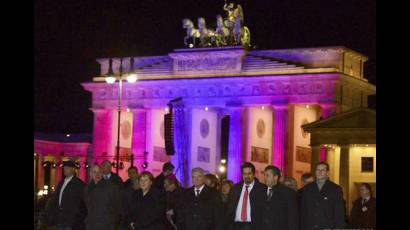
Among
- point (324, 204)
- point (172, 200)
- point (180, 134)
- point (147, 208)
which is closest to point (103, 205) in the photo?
point (147, 208)

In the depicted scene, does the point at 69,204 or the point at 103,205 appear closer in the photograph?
the point at 103,205

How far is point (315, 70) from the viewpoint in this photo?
68.5 metres

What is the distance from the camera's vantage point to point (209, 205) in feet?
56.3

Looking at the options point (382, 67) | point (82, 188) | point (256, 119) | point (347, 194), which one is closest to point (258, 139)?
point (256, 119)

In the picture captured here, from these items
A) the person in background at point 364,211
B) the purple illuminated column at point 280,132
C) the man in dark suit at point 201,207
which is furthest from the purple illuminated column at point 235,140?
the man in dark suit at point 201,207

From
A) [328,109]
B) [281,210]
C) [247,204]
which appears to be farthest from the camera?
[328,109]

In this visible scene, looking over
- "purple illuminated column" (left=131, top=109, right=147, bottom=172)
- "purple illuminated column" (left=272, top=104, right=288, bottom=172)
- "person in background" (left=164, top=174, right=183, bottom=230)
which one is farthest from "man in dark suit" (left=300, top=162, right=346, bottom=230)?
"purple illuminated column" (left=131, top=109, right=147, bottom=172)

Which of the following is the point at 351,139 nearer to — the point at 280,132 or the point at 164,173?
the point at 164,173

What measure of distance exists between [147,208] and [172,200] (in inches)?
107

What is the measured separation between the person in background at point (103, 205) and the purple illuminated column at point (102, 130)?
197 ft

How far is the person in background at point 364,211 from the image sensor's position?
56.3 ft

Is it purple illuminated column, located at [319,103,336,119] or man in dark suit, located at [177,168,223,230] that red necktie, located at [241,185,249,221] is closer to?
man in dark suit, located at [177,168,223,230]

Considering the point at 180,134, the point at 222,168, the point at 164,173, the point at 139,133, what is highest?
the point at 139,133

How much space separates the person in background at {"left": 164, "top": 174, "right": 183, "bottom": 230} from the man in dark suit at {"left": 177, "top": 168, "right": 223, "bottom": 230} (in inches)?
25.4
